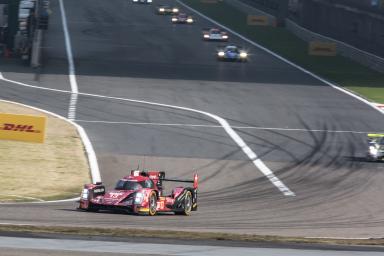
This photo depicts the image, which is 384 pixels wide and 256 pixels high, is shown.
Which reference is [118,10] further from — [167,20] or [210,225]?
[210,225]

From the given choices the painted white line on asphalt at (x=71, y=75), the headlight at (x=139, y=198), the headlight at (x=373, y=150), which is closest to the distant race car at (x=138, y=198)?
the headlight at (x=139, y=198)

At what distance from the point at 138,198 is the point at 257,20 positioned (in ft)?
252

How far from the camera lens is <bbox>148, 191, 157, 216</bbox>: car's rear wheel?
92.2ft

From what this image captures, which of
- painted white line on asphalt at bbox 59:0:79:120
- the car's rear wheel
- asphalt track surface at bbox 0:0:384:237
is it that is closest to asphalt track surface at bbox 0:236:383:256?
asphalt track surface at bbox 0:0:384:237

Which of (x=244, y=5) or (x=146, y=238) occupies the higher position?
(x=146, y=238)

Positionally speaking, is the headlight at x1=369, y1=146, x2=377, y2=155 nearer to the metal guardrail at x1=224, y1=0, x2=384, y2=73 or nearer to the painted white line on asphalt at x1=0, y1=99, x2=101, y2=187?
the painted white line on asphalt at x1=0, y1=99, x2=101, y2=187

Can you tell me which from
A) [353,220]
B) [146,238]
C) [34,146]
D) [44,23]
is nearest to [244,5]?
[44,23]

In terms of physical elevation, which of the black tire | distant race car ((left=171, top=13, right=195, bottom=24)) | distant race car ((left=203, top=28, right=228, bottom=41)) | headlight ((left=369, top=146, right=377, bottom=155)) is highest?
the black tire

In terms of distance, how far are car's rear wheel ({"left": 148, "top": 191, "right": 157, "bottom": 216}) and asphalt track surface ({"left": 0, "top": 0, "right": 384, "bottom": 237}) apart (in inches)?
11.1

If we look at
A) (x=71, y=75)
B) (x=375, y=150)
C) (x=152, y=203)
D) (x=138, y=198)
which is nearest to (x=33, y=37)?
(x=71, y=75)

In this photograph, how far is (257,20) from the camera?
103m

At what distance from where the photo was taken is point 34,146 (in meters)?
39.5

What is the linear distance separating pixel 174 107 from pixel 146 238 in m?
32.9

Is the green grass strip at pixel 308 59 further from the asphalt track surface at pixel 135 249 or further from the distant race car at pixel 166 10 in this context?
the asphalt track surface at pixel 135 249
